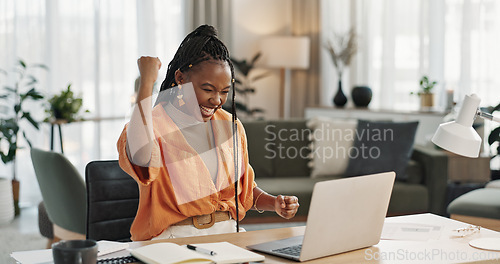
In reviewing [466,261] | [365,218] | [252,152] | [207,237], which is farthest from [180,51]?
[252,152]

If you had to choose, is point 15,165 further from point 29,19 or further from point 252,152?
point 252,152

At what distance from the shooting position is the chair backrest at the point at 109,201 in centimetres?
210

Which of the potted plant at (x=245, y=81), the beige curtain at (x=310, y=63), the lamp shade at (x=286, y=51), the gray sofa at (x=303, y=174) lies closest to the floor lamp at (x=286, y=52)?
the lamp shade at (x=286, y=51)

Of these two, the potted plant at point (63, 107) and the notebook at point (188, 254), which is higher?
the potted plant at point (63, 107)

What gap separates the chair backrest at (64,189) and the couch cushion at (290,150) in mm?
1560

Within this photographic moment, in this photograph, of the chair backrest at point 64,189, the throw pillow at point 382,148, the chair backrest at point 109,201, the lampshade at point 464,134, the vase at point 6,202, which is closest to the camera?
the lampshade at point 464,134

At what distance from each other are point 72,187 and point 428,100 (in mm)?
3090

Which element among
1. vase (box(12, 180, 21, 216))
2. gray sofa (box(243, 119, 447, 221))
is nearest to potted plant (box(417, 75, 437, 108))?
gray sofa (box(243, 119, 447, 221))

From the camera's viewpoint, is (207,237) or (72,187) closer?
(207,237)

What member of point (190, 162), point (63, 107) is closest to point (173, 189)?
point (190, 162)

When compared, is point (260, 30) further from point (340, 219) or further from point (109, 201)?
point (340, 219)

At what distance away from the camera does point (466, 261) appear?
53.6 inches

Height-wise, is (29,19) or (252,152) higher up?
(29,19)

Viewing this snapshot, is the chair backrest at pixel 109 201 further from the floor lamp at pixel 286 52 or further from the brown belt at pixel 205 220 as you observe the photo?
the floor lamp at pixel 286 52
